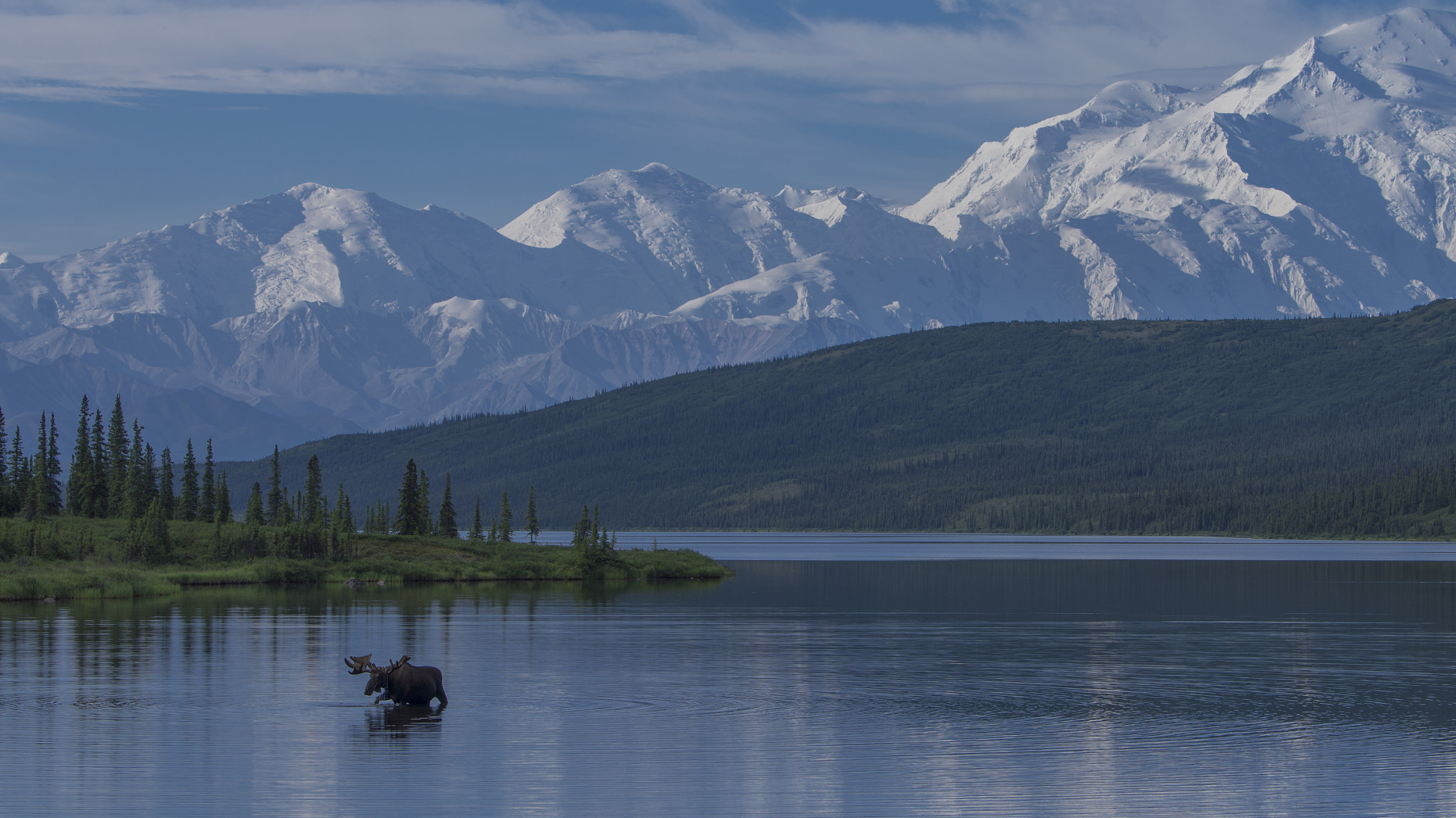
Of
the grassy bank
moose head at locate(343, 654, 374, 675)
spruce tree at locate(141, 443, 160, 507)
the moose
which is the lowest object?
the moose

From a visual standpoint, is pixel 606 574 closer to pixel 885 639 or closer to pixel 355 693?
pixel 885 639

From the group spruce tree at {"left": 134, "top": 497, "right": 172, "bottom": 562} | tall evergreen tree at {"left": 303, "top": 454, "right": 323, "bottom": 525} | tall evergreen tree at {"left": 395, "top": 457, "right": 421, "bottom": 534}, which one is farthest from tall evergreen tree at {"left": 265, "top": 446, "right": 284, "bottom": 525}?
spruce tree at {"left": 134, "top": 497, "right": 172, "bottom": 562}

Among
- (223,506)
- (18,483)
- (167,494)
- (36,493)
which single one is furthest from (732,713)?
(167,494)

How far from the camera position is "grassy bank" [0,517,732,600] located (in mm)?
106719

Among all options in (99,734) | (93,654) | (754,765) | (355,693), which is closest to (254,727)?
(99,734)

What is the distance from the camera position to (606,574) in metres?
140

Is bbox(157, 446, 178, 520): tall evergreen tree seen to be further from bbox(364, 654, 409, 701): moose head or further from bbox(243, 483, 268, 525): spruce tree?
bbox(364, 654, 409, 701): moose head

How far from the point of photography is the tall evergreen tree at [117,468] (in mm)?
148250

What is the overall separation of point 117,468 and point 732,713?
121235 mm

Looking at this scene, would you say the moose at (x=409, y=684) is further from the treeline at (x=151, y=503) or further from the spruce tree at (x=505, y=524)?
the spruce tree at (x=505, y=524)

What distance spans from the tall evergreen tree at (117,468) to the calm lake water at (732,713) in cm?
5245

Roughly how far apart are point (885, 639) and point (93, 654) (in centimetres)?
3504

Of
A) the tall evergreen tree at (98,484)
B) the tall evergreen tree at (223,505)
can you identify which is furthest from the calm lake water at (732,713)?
the tall evergreen tree at (98,484)

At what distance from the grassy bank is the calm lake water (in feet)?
29.8
